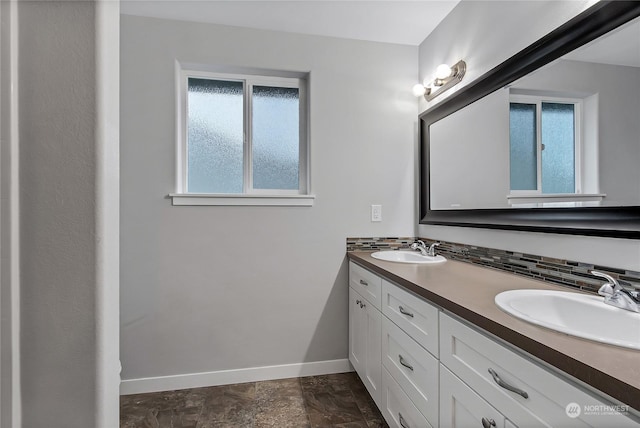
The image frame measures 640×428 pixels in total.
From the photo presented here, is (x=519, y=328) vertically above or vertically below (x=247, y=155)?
below

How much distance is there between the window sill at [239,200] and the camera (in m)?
1.96

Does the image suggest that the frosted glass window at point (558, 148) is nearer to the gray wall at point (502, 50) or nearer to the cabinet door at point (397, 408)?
the gray wall at point (502, 50)

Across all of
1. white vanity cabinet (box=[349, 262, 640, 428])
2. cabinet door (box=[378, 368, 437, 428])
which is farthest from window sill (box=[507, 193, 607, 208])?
cabinet door (box=[378, 368, 437, 428])

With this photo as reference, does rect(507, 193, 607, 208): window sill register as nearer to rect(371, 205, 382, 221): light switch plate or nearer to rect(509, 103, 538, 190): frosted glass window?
rect(509, 103, 538, 190): frosted glass window

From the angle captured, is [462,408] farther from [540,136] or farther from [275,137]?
[275,137]

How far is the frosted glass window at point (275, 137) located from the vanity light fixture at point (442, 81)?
0.88 metres

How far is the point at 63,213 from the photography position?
1.42 ft

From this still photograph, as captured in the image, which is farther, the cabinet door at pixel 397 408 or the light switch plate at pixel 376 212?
the light switch plate at pixel 376 212

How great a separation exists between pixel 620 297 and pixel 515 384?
0.46m

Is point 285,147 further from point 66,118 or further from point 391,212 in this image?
point 66,118

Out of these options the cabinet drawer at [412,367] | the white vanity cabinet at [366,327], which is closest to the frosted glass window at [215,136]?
the white vanity cabinet at [366,327]

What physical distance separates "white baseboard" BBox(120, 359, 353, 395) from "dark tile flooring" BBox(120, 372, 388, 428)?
3 centimetres

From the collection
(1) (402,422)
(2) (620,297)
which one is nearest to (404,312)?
(1) (402,422)

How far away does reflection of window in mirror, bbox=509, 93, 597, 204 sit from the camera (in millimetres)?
1176
